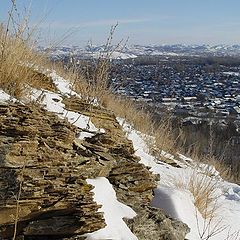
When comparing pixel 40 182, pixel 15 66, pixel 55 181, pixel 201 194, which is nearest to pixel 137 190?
pixel 201 194

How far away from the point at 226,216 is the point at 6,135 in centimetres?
287

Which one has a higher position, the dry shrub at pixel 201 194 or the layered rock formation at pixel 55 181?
the layered rock formation at pixel 55 181

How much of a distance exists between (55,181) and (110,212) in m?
0.57

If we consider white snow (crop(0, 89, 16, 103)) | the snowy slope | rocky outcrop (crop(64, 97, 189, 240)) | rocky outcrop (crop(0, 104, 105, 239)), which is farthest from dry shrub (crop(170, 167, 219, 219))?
white snow (crop(0, 89, 16, 103))

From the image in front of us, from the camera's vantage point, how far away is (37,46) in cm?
589

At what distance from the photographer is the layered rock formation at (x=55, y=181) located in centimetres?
330

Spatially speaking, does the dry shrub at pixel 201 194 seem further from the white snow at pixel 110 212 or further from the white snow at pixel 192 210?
the white snow at pixel 110 212

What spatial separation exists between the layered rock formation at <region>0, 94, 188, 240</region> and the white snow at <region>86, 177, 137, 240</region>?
7 cm

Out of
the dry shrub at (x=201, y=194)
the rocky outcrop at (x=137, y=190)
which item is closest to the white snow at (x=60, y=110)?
the rocky outcrop at (x=137, y=190)

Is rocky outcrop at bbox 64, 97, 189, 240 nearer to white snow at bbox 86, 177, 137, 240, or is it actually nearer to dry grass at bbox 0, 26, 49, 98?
white snow at bbox 86, 177, 137, 240

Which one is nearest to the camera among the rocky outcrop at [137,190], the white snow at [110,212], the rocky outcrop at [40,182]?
the rocky outcrop at [40,182]

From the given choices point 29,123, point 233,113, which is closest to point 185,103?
point 233,113

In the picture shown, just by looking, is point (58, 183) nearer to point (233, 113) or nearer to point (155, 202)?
point (155, 202)

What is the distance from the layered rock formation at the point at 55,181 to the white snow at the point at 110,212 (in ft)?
0.24
